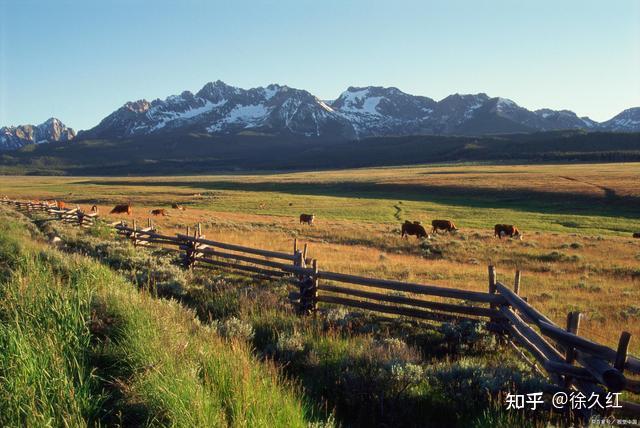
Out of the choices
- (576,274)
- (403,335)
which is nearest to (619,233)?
(576,274)

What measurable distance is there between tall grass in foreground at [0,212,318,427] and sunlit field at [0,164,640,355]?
7151mm

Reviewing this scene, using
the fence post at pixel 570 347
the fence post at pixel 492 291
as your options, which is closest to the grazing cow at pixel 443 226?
the fence post at pixel 492 291

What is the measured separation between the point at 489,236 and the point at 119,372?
2647cm

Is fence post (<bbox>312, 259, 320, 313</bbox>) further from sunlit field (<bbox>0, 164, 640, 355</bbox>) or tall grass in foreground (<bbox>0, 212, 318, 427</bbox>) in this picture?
sunlit field (<bbox>0, 164, 640, 355</bbox>)

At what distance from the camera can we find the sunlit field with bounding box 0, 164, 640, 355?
1318 cm

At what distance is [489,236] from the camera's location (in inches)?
1091

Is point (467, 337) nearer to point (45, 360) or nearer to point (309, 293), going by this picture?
point (309, 293)

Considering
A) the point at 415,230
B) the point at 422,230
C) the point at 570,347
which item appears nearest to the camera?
the point at 570,347

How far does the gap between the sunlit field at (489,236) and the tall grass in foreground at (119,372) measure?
7.15 m

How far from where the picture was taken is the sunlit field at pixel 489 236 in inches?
519

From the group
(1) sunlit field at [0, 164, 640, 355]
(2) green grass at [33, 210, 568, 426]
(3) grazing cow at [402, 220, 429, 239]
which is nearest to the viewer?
(2) green grass at [33, 210, 568, 426]

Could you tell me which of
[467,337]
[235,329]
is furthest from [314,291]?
[467,337]

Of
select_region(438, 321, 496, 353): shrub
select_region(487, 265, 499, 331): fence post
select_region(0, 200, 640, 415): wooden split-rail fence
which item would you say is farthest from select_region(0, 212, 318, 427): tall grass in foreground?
select_region(487, 265, 499, 331): fence post

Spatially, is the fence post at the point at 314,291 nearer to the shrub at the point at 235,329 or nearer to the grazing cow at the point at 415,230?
the shrub at the point at 235,329
